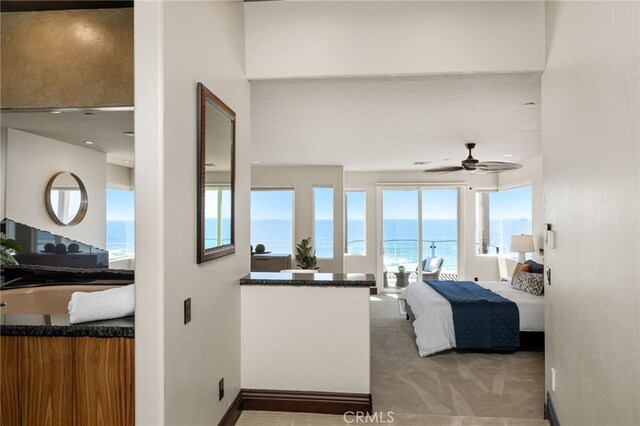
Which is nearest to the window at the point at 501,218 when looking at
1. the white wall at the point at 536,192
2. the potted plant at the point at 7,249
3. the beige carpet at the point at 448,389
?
the white wall at the point at 536,192

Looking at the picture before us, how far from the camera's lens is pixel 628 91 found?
1.26m

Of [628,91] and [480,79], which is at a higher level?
[480,79]

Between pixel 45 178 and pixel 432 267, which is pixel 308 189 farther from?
pixel 45 178

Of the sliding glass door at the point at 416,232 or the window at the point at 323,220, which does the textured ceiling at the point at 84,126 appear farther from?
the sliding glass door at the point at 416,232

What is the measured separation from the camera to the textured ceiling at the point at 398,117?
3.23 meters

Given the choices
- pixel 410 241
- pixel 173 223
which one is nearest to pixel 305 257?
pixel 410 241

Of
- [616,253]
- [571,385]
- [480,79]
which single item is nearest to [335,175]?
[480,79]

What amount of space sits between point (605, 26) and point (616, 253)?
0.79 metres

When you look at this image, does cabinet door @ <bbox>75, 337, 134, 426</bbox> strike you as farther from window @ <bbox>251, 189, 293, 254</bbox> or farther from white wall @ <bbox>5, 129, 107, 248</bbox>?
window @ <bbox>251, 189, 293, 254</bbox>

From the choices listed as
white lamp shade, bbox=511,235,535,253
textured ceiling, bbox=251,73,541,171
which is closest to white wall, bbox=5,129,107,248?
textured ceiling, bbox=251,73,541,171

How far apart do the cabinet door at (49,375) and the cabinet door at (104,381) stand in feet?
0.12

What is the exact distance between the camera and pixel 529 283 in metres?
5.08

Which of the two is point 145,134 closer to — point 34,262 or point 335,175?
point 34,262

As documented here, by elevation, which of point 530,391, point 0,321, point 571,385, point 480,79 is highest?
point 480,79
